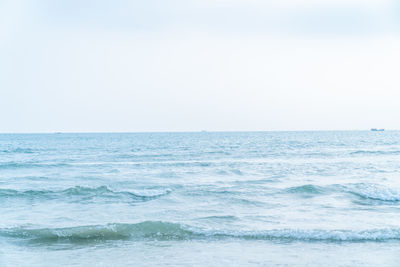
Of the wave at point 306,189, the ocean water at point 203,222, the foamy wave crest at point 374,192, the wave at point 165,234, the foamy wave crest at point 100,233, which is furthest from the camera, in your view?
the wave at point 306,189

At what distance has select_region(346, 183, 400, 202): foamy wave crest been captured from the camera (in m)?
17.3

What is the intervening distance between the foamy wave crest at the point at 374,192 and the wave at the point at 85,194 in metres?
8.97

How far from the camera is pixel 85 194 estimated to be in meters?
19.3

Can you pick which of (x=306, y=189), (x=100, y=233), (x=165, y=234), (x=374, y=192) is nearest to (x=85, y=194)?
(x=100, y=233)

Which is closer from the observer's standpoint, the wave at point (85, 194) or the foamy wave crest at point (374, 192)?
the foamy wave crest at point (374, 192)

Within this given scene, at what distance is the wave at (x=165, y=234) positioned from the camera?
1125cm

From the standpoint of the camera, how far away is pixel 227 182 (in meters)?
23.1

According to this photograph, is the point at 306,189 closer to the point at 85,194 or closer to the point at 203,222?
the point at 203,222

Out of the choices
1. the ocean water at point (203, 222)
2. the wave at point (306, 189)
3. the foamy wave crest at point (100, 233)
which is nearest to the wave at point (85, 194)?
the ocean water at point (203, 222)

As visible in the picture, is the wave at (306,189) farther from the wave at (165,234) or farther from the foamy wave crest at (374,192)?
the wave at (165,234)

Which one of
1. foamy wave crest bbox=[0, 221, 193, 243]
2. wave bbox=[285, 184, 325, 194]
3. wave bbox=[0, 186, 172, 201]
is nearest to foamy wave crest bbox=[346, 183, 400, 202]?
wave bbox=[285, 184, 325, 194]

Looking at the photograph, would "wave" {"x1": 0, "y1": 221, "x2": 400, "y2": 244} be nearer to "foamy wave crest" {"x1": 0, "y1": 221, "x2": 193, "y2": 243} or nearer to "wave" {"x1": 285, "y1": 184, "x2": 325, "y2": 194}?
"foamy wave crest" {"x1": 0, "y1": 221, "x2": 193, "y2": 243}

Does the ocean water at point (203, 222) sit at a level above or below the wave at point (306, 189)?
below

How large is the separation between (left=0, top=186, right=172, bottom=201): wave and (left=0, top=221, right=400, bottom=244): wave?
19.5ft
